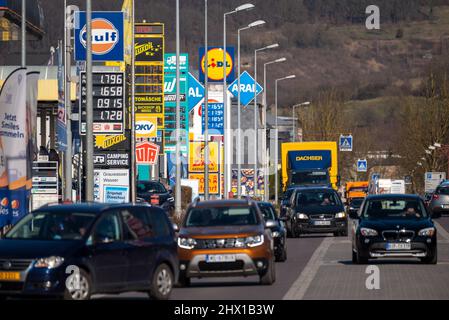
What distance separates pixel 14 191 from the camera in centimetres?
2842

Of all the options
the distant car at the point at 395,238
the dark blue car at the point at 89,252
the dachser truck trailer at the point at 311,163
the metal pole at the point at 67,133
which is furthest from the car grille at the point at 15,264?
the dachser truck trailer at the point at 311,163

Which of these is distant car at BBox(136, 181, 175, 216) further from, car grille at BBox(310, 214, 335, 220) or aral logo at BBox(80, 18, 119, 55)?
aral logo at BBox(80, 18, 119, 55)

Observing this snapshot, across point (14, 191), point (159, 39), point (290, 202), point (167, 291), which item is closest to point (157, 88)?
point (159, 39)

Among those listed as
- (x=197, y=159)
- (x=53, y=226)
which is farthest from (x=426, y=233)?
(x=197, y=159)

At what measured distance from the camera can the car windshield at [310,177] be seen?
6281cm

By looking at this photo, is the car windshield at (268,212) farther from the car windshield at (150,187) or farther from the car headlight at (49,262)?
the car windshield at (150,187)

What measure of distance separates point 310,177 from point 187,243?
40153mm

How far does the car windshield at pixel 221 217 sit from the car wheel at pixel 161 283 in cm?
357

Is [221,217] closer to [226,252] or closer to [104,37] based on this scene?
A: [226,252]

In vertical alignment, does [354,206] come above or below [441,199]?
above

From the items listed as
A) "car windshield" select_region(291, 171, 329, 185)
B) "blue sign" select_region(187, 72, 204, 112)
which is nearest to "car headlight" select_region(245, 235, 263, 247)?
"car windshield" select_region(291, 171, 329, 185)

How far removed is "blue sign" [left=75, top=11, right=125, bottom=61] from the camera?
128 feet

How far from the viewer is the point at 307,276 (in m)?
25.3

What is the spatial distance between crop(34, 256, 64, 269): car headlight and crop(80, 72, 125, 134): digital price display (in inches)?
695
